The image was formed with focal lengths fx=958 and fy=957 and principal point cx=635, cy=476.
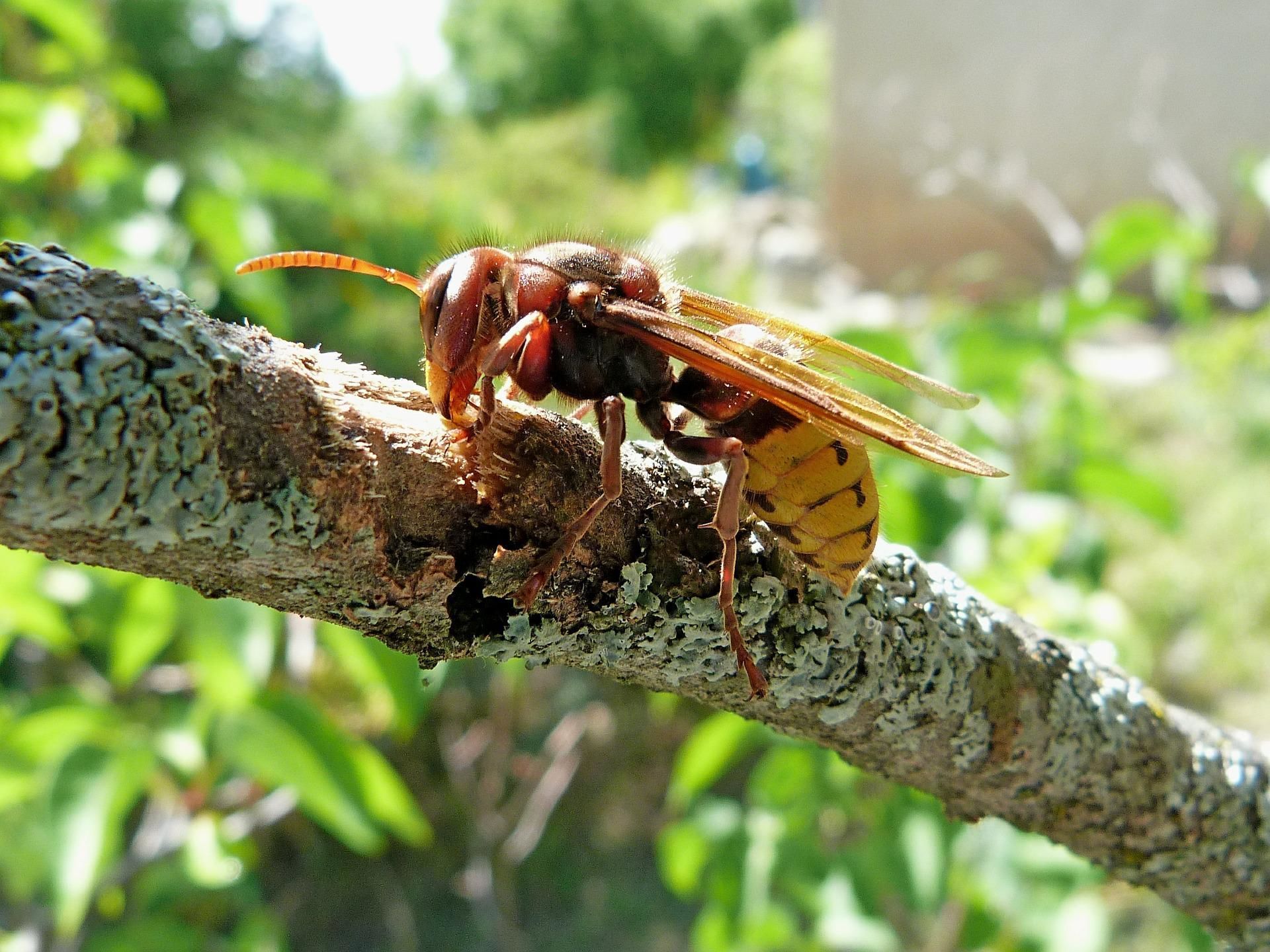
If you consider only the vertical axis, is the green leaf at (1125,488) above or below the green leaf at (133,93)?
below

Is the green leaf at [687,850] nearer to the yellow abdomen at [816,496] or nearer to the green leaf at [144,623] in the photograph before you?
the green leaf at [144,623]

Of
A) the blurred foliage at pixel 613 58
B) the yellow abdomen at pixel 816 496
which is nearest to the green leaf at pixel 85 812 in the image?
the yellow abdomen at pixel 816 496

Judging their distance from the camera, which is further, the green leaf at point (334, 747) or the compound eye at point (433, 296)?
the green leaf at point (334, 747)

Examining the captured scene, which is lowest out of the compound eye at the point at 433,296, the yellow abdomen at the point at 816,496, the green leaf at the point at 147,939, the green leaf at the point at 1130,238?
the green leaf at the point at 147,939

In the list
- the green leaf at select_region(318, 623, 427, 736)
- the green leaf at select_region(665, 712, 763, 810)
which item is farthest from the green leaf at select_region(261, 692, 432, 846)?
the green leaf at select_region(665, 712, 763, 810)

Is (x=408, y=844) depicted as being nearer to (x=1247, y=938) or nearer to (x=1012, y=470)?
(x=1012, y=470)

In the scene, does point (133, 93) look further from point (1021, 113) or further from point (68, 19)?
A: point (1021, 113)
